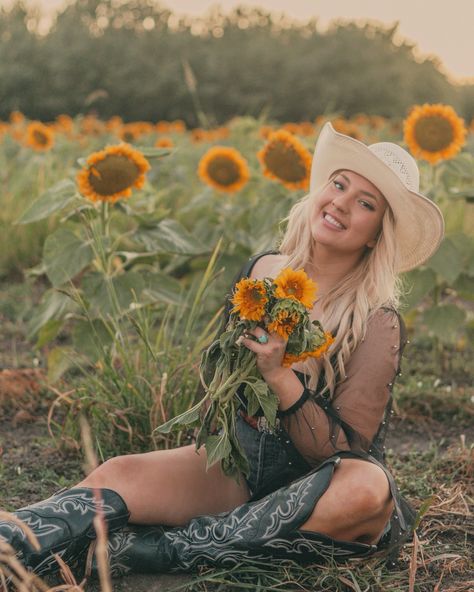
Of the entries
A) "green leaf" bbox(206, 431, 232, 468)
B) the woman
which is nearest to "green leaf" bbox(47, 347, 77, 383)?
the woman

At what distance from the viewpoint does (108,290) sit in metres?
3.79

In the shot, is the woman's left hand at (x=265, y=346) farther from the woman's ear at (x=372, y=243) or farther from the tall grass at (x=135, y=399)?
the tall grass at (x=135, y=399)

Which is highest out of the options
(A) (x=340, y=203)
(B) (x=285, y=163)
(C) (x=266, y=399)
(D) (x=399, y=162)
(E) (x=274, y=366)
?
(D) (x=399, y=162)

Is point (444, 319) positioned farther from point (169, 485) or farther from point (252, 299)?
point (252, 299)

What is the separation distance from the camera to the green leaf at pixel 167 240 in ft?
12.9

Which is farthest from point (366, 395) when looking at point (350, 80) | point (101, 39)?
point (101, 39)

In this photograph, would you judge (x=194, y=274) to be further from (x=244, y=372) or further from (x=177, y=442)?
(x=244, y=372)

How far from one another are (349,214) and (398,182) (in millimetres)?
174

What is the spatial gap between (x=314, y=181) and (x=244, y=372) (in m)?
0.90

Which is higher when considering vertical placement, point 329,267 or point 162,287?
point 329,267

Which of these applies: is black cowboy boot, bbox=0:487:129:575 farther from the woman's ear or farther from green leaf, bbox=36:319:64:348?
green leaf, bbox=36:319:64:348

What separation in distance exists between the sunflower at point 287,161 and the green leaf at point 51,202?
1071 mm

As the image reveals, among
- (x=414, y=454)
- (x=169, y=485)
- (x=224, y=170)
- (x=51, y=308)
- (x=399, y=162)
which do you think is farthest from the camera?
(x=224, y=170)

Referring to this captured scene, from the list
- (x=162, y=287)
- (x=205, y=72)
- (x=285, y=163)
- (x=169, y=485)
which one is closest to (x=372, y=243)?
(x=169, y=485)
